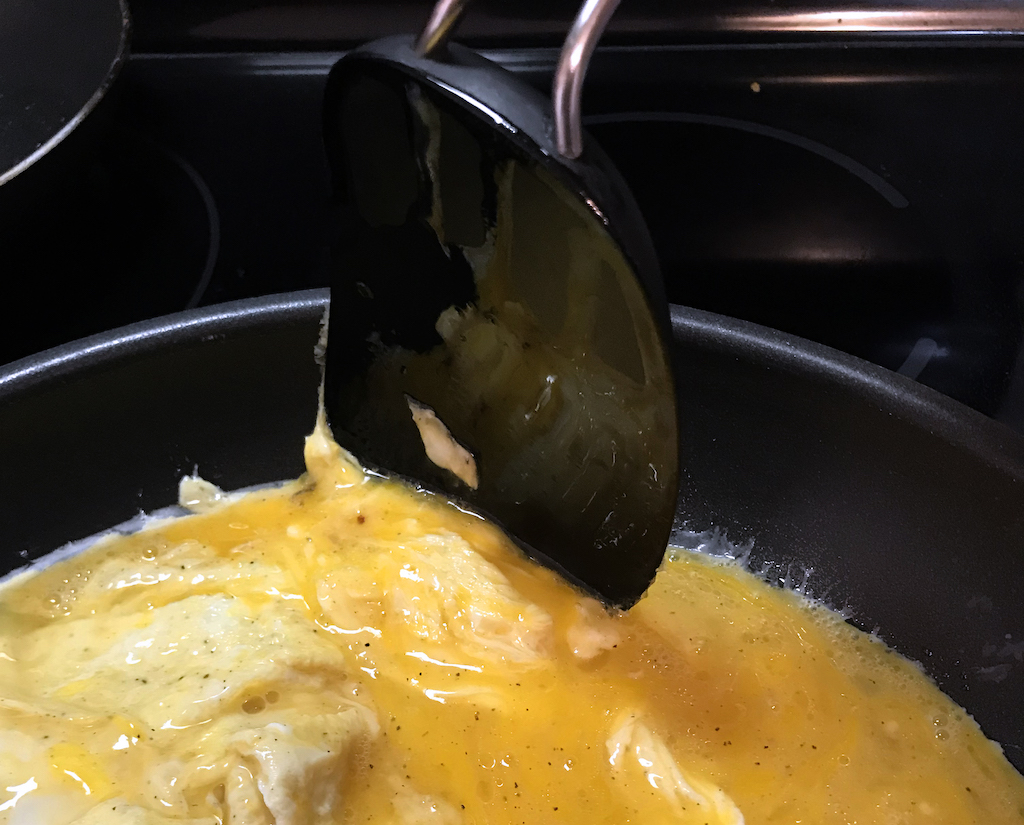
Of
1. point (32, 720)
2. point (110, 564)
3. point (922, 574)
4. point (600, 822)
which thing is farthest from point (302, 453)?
point (922, 574)

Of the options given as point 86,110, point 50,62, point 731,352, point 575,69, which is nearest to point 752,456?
point 731,352

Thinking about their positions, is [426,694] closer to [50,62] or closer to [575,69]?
[575,69]

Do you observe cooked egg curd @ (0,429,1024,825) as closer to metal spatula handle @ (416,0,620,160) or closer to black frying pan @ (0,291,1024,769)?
black frying pan @ (0,291,1024,769)

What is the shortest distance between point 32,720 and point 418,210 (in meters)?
0.71

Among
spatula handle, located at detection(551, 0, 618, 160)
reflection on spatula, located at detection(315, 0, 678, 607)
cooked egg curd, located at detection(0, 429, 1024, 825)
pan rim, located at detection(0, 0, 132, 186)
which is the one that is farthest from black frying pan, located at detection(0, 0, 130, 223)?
spatula handle, located at detection(551, 0, 618, 160)

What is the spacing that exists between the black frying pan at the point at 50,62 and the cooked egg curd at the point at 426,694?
590 millimetres

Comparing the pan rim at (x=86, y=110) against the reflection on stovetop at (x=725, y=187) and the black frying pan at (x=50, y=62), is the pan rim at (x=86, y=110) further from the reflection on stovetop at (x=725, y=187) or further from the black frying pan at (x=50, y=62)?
the reflection on stovetop at (x=725, y=187)

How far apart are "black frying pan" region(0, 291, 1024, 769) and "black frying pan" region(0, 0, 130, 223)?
0.31 m

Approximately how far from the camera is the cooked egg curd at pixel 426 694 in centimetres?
101

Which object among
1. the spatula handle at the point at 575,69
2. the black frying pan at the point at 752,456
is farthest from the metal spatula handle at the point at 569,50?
the black frying pan at the point at 752,456

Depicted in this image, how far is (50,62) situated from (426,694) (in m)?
1.08

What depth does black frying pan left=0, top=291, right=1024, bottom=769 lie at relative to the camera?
44.4 inches

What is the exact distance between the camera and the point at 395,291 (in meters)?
1.10

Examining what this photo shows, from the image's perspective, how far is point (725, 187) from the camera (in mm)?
1431
